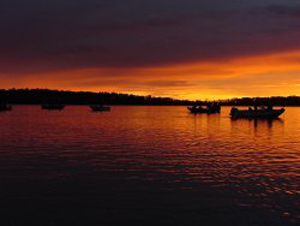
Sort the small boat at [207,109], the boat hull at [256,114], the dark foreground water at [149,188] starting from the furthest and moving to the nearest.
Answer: the small boat at [207,109], the boat hull at [256,114], the dark foreground water at [149,188]

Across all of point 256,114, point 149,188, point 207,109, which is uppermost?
point 207,109

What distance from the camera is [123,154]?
93.8 feet

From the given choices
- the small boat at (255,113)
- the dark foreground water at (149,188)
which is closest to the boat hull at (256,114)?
the small boat at (255,113)

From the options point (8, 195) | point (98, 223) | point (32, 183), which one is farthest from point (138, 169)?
point (98, 223)

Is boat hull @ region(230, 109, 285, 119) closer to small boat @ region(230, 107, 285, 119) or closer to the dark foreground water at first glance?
small boat @ region(230, 107, 285, 119)

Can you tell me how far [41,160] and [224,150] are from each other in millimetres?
16547

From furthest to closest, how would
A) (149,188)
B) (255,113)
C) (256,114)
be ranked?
(255,113), (256,114), (149,188)

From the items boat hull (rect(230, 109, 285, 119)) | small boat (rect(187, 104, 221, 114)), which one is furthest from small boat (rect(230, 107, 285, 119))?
small boat (rect(187, 104, 221, 114))

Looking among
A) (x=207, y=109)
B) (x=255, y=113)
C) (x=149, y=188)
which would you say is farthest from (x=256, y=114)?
(x=149, y=188)

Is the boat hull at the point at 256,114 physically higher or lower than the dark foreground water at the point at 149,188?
higher

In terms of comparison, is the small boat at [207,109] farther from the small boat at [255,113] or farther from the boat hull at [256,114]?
the small boat at [255,113]

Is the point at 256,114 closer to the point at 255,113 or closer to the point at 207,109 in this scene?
the point at 255,113

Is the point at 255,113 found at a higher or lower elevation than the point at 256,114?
higher

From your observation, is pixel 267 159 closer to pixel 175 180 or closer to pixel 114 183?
pixel 175 180
